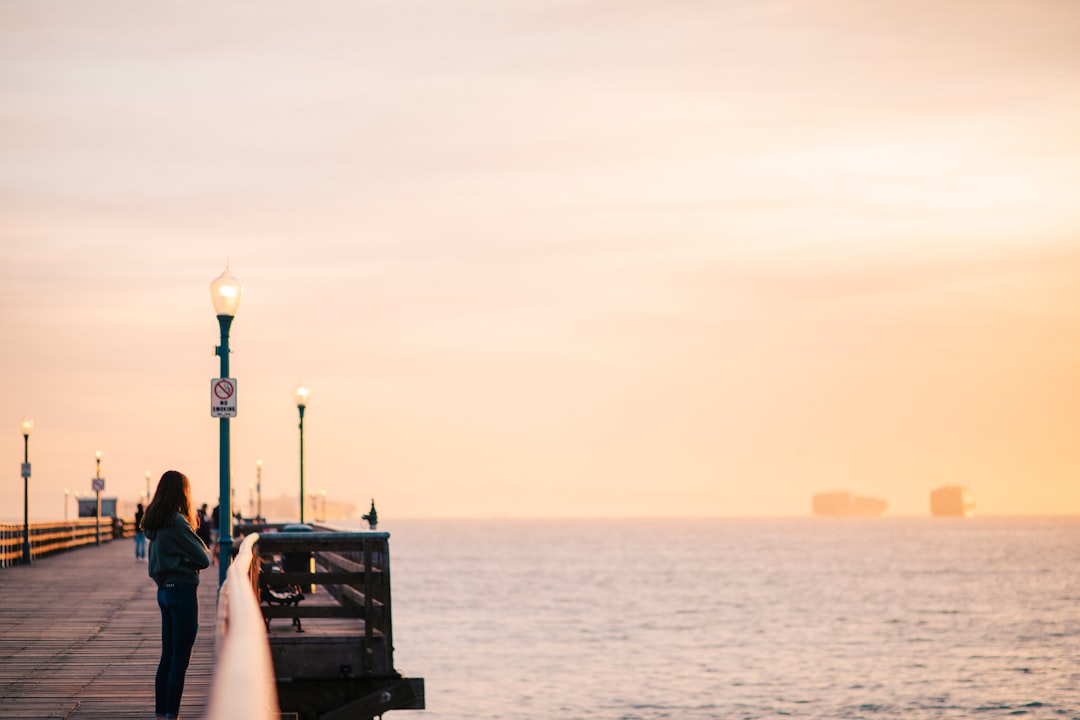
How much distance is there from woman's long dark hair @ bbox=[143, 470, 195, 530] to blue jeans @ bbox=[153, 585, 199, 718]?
57 centimetres

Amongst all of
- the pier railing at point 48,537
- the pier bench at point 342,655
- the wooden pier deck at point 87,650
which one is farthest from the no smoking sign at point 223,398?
the pier railing at point 48,537

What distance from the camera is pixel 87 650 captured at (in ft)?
53.3

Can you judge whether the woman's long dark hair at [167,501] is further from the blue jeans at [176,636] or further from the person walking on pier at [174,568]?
the blue jeans at [176,636]

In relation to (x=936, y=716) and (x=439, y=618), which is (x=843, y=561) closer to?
(x=439, y=618)

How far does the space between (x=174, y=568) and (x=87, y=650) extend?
6245 millimetres

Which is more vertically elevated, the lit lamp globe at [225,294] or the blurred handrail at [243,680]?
the lit lamp globe at [225,294]

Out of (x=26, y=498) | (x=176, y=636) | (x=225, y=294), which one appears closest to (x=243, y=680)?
(x=176, y=636)

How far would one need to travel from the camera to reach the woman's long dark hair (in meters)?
10.7

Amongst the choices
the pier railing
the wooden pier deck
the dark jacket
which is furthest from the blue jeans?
the pier railing

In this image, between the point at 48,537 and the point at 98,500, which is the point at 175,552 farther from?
the point at 98,500

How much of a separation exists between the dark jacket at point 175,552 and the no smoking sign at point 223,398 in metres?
8.10

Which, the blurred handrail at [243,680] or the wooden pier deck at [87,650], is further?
the wooden pier deck at [87,650]

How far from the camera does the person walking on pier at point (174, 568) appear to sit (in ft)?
35.2

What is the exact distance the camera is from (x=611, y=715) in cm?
4631
